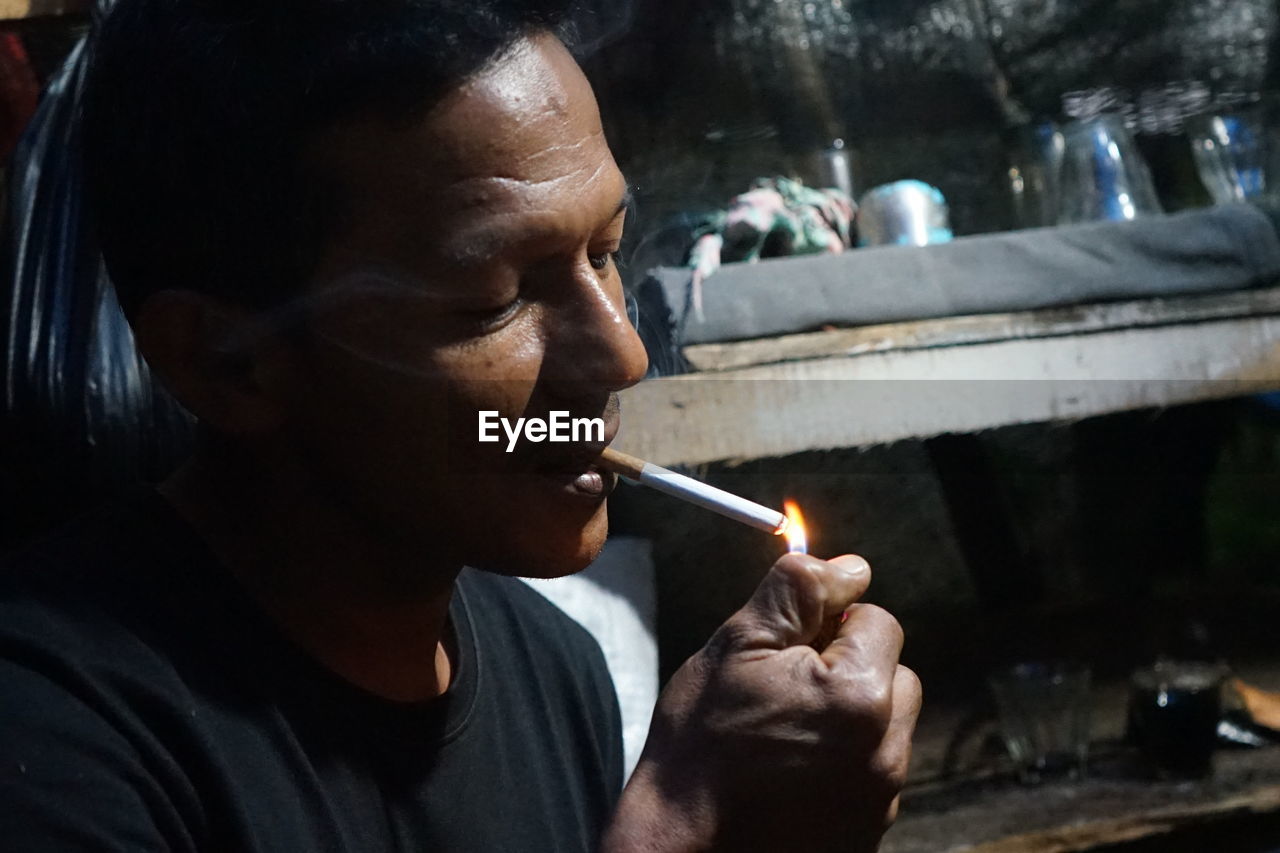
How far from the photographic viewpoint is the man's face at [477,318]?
2.72 ft

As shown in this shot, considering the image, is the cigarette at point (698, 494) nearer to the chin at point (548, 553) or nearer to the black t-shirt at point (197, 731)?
the chin at point (548, 553)

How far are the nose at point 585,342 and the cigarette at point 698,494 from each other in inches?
2.7

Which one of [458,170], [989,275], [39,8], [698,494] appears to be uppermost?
[39,8]

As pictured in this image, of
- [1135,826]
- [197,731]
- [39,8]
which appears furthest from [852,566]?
[39,8]

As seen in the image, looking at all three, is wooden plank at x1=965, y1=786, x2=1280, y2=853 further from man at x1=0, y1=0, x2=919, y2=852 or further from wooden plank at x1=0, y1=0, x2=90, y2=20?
wooden plank at x1=0, y1=0, x2=90, y2=20

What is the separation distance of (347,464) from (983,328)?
120 centimetres

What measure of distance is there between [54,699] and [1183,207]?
208 cm

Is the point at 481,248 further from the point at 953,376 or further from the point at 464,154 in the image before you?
the point at 953,376

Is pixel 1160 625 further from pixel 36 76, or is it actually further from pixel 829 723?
pixel 36 76

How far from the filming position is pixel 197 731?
0.82 meters

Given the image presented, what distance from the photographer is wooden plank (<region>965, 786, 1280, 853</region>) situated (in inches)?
67.9

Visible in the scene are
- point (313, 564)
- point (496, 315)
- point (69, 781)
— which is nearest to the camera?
point (69, 781)

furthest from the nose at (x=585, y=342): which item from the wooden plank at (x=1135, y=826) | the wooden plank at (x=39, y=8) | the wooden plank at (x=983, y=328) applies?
the wooden plank at (x=39, y=8)

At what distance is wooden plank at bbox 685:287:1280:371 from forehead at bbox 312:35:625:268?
85 centimetres
